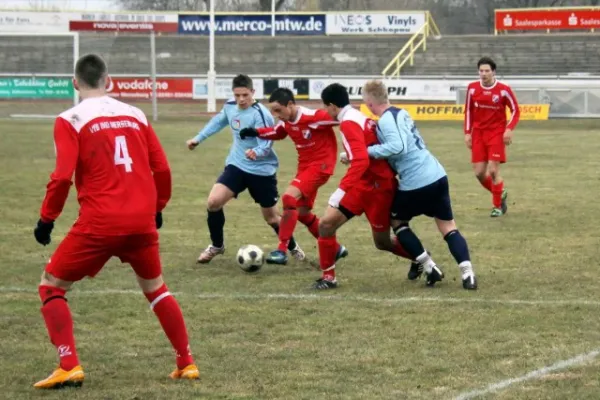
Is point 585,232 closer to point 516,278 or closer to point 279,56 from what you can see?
point 516,278

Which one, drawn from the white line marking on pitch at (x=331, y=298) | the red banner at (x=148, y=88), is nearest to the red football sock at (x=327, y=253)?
the white line marking on pitch at (x=331, y=298)

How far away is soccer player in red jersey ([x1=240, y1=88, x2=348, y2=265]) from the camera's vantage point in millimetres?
9680

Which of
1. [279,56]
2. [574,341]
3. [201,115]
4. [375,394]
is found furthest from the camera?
[279,56]

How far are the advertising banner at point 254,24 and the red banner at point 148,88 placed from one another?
42.1ft

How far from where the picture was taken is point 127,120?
5809mm

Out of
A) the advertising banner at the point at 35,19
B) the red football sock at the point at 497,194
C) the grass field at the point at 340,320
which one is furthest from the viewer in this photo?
the advertising banner at the point at 35,19

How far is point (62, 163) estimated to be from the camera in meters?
5.59

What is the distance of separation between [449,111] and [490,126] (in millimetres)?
22880

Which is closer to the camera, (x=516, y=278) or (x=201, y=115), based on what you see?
(x=516, y=278)

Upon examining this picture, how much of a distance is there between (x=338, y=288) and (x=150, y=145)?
11.0ft

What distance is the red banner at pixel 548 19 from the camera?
5331cm

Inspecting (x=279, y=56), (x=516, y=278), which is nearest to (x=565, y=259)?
(x=516, y=278)

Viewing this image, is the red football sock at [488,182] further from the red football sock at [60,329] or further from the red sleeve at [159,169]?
the red football sock at [60,329]

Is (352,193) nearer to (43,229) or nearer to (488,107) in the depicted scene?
(43,229)
